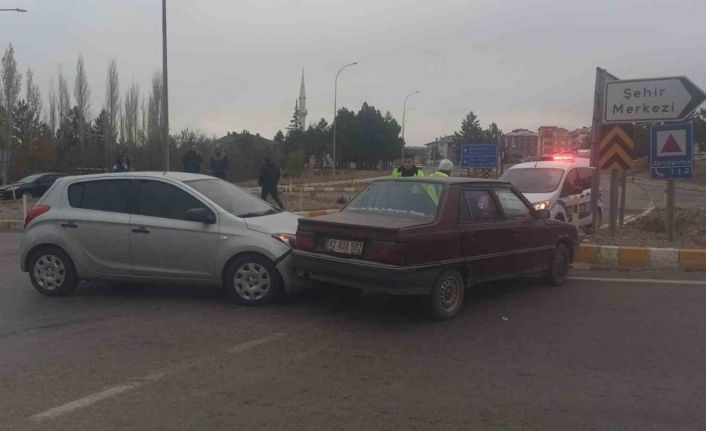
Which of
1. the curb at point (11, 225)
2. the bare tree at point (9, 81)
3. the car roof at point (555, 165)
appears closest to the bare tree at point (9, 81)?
the bare tree at point (9, 81)

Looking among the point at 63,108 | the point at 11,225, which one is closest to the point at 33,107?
the point at 63,108

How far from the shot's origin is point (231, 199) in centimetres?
777

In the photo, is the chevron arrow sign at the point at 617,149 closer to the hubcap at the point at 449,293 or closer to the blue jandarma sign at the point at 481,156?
the hubcap at the point at 449,293

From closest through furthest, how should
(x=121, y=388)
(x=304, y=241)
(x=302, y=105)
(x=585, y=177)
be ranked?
(x=121, y=388)
(x=304, y=241)
(x=585, y=177)
(x=302, y=105)

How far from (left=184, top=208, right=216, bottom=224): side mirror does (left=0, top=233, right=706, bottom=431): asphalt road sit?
0.97 metres

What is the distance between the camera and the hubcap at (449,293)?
6.59 m

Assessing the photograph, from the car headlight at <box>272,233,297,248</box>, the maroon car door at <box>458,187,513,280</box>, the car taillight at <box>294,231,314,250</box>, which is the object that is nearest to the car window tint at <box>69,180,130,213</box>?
the car headlight at <box>272,233,297,248</box>

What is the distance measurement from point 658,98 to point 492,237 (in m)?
5.93

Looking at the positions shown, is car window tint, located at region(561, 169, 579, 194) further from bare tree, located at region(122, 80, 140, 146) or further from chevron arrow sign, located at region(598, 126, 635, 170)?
bare tree, located at region(122, 80, 140, 146)

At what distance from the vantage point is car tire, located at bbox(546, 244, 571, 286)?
8.26 meters

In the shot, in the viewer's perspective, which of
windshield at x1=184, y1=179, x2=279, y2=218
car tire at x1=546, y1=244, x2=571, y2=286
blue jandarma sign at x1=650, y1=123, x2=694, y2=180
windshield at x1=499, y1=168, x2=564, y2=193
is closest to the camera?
windshield at x1=184, y1=179, x2=279, y2=218

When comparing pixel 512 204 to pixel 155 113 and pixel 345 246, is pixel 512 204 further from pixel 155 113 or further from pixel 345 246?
pixel 155 113

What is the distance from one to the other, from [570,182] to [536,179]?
645mm

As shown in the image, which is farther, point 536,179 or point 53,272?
point 536,179
